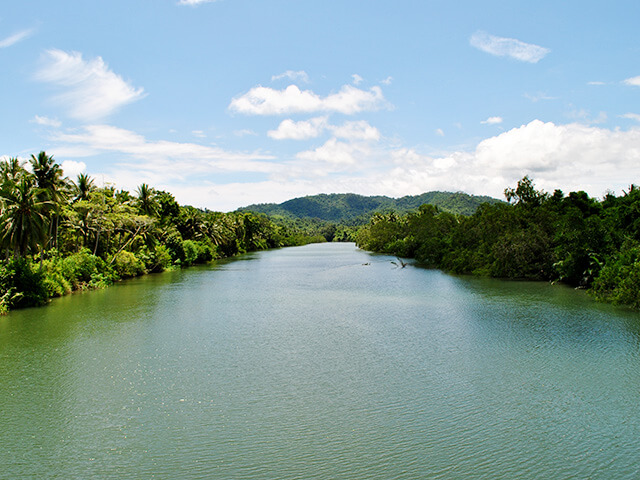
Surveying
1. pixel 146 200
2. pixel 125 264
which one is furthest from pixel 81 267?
pixel 146 200

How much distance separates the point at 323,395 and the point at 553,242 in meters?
32.1

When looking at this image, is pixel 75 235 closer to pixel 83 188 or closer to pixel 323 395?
pixel 83 188

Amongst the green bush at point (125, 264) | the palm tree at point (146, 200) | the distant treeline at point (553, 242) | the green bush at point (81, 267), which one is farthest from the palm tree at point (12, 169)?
the distant treeline at point (553, 242)

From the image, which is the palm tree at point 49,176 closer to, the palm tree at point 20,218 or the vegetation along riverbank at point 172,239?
the vegetation along riverbank at point 172,239

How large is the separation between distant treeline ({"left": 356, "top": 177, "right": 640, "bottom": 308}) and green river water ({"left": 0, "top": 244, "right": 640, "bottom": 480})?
4.31 meters

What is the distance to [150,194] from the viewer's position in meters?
57.6

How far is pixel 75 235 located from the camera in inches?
1587

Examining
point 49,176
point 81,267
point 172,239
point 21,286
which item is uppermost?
point 49,176

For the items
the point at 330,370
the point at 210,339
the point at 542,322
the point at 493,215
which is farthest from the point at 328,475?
the point at 493,215

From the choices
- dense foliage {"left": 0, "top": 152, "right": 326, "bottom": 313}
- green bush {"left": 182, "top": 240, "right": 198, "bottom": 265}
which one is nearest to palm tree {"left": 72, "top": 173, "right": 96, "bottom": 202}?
dense foliage {"left": 0, "top": 152, "right": 326, "bottom": 313}

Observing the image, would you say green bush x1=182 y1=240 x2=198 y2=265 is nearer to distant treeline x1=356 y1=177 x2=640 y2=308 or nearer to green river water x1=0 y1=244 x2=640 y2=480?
distant treeline x1=356 y1=177 x2=640 y2=308

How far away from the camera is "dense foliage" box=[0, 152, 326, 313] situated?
26016 millimetres

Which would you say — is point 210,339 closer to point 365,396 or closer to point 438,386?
point 365,396

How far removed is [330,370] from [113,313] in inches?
631
